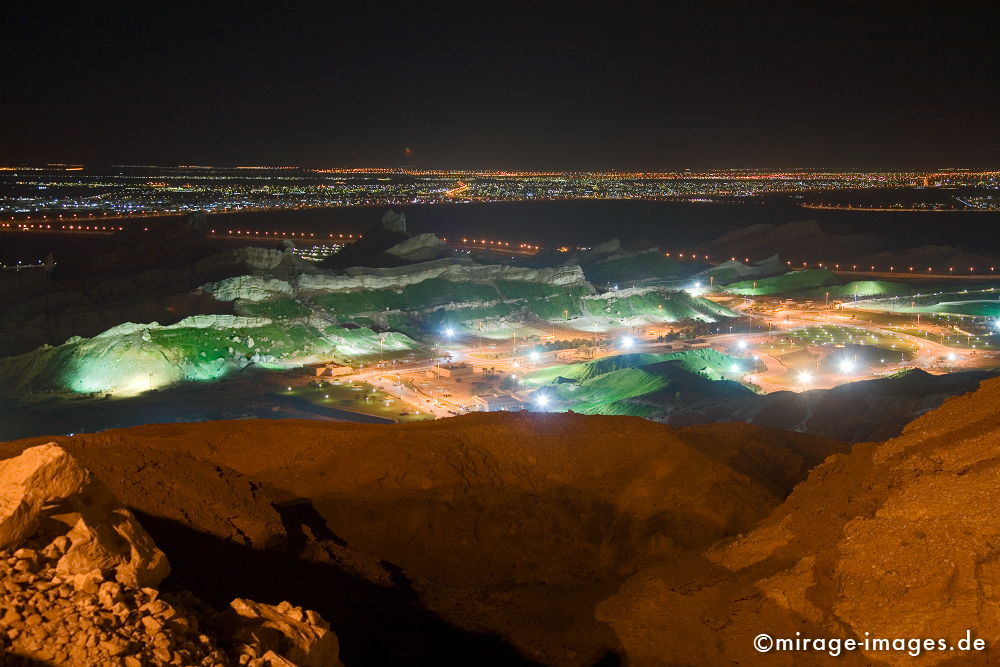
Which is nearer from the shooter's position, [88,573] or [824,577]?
[88,573]

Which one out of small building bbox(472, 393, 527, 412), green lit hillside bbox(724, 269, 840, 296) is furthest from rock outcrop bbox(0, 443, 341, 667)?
green lit hillside bbox(724, 269, 840, 296)

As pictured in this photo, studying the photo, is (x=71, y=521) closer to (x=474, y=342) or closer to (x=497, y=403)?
(x=497, y=403)

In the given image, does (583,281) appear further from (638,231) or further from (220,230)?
(638,231)

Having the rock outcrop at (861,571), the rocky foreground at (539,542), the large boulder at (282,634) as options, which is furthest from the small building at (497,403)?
the large boulder at (282,634)

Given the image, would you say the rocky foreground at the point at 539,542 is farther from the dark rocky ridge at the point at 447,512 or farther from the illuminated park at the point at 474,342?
the illuminated park at the point at 474,342

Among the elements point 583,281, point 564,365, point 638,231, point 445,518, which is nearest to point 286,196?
point 638,231

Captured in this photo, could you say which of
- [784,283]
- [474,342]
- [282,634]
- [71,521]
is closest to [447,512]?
[282,634]

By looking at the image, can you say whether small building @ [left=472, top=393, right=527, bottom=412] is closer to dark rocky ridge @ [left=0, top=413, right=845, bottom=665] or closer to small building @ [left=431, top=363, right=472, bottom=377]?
small building @ [left=431, top=363, right=472, bottom=377]
